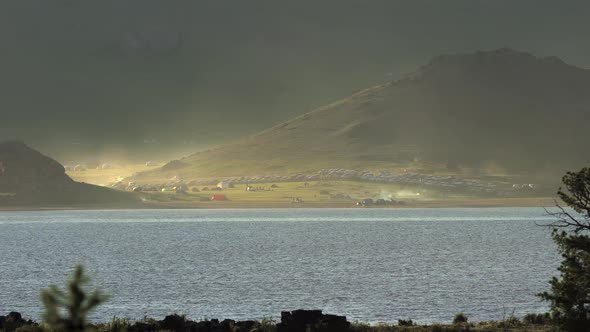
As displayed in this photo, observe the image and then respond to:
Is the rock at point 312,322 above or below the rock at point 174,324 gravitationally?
above

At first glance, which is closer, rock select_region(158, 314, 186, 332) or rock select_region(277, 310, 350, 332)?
rock select_region(277, 310, 350, 332)

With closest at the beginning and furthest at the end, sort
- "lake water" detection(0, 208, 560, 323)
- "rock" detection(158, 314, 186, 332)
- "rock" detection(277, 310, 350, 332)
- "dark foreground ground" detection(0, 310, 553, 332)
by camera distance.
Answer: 1. "rock" detection(277, 310, 350, 332)
2. "dark foreground ground" detection(0, 310, 553, 332)
3. "rock" detection(158, 314, 186, 332)
4. "lake water" detection(0, 208, 560, 323)

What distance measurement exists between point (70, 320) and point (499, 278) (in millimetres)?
95938

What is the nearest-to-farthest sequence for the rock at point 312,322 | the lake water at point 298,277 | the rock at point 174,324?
the rock at point 312,322 → the rock at point 174,324 → the lake water at point 298,277

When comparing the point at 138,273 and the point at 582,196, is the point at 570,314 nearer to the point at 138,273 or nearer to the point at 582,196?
the point at 582,196

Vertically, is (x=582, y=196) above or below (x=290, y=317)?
above

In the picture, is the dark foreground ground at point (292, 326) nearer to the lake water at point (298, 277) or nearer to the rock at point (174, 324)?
the rock at point (174, 324)

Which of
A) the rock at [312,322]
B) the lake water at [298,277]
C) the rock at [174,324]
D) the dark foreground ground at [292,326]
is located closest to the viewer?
the rock at [312,322]

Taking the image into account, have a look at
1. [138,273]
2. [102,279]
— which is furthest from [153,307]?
[138,273]

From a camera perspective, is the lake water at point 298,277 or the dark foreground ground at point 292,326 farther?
the lake water at point 298,277

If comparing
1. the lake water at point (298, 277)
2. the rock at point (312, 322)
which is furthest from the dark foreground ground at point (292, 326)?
the lake water at point (298, 277)

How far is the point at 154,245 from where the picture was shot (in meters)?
189

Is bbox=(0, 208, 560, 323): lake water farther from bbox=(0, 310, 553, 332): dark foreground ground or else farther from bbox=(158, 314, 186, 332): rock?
bbox=(158, 314, 186, 332): rock

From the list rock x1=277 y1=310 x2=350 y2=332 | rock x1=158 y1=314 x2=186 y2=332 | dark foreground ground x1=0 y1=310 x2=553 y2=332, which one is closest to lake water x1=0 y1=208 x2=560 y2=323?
dark foreground ground x1=0 y1=310 x2=553 y2=332
